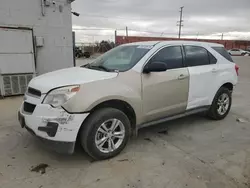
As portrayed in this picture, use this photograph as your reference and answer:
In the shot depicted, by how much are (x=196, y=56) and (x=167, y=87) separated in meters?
1.05

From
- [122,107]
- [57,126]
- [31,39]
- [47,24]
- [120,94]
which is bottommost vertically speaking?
[57,126]

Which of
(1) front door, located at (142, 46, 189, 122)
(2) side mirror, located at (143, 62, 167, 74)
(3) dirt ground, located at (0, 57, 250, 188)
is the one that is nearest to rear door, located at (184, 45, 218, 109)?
(1) front door, located at (142, 46, 189, 122)

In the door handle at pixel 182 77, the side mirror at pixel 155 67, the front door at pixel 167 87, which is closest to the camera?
the side mirror at pixel 155 67

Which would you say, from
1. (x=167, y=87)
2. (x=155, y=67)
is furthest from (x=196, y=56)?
(x=155, y=67)

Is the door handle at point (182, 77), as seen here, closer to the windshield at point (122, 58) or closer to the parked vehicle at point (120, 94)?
the parked vehicle at point (120, 94)

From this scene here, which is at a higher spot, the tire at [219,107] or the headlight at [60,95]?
the headlight at [60,95]

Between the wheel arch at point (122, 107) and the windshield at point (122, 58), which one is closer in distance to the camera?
the wheel arch at point (122, 107)

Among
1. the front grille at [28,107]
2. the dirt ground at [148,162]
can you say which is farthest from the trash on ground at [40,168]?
the front grille at [28,107]

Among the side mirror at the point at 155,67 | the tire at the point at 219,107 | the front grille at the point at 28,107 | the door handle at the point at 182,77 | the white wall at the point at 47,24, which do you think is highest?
the white wall at the point at 47,24

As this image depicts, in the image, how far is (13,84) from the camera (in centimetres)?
679

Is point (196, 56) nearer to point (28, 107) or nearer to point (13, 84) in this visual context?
point (28, 107)

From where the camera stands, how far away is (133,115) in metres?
3.47

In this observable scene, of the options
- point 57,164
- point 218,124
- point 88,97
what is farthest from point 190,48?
point 57,164

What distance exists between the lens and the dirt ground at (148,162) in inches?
109
